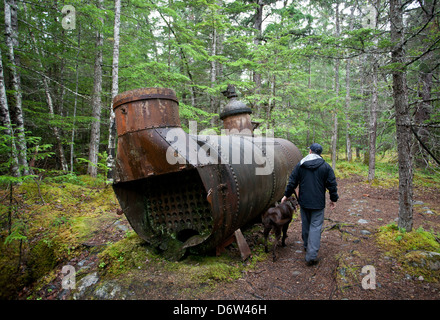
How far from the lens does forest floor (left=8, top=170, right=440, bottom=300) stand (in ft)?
10.3

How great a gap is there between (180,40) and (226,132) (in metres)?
8.44

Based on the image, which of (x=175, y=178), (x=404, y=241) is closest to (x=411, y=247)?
(x=404, y=241)

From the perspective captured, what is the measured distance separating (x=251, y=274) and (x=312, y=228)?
1.39 m

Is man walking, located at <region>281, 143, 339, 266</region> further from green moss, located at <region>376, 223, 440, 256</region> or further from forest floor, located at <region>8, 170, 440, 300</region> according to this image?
green moss, located at <region>376, 223, 440, 256</region>

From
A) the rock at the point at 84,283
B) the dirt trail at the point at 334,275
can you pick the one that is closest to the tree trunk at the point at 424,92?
the dirt trail at the point at 334,275

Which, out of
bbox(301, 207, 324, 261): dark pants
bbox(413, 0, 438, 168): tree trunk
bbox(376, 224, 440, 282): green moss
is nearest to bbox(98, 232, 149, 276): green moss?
bbox(301, 207, 324, 261): dark pants

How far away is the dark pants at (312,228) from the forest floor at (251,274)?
25cm

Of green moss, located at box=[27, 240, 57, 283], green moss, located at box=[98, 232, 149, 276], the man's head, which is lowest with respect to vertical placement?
green moss, located at box=[27, 240, 57, 283]

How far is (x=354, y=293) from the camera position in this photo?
307 centimetres

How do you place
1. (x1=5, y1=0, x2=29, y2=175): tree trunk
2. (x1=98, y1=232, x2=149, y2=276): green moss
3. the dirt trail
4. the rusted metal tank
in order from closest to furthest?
the dirt trail, the rusted metal tank, (x1=98, y1=232, x2=149, y2=276): green moss, (x1=5, y1=0, x2=29, y2=175): tree trunk

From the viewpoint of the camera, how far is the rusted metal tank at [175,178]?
136 inches

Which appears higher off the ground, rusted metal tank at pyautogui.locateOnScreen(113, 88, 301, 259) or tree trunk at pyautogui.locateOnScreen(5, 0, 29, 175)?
tree trunk at pyautogui.locateOnScreen(5, 0, 29, 175)

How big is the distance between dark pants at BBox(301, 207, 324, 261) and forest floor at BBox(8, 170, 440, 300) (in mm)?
250
